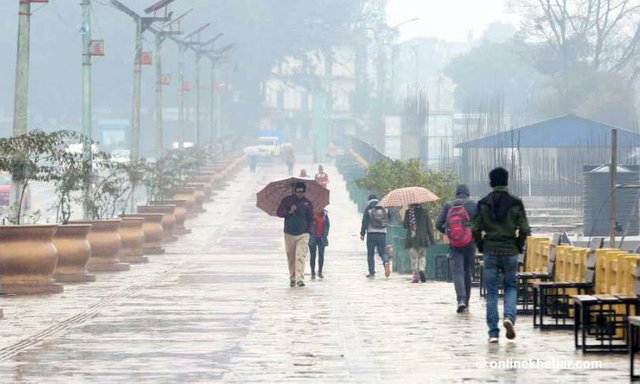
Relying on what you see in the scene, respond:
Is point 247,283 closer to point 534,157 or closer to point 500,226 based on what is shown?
point 500,226

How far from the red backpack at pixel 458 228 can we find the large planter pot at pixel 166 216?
23504 mm

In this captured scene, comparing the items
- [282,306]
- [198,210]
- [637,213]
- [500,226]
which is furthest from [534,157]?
[500,226]

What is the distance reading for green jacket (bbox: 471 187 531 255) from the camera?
1878 cm

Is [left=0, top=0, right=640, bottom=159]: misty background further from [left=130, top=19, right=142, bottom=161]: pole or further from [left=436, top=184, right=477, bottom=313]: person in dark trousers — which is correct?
[left=436, top=184, right=477, bottom=313]: person in dark trousers

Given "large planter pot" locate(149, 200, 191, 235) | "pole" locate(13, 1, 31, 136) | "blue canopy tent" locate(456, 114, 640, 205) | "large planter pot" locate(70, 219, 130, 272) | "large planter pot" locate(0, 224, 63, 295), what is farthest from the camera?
"blue canopy tent" locate(456, 114, 640, 205)

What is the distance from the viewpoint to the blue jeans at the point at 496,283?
18859 millimetres

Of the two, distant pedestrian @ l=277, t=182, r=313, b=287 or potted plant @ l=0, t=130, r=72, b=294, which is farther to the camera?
distant pedestrian @ l=277, t=182, r=313, b=287

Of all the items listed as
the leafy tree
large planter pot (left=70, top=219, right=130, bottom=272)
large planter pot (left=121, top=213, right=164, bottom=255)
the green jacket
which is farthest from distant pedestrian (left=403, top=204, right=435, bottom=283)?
the green jacket

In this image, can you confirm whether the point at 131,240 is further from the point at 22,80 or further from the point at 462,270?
the point at 462,270

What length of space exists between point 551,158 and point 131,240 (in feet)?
118

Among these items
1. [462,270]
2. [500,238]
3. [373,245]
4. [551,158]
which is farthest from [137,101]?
[500,238]

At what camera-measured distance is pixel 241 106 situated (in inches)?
5704

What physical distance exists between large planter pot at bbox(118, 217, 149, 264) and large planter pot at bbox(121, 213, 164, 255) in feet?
8.24

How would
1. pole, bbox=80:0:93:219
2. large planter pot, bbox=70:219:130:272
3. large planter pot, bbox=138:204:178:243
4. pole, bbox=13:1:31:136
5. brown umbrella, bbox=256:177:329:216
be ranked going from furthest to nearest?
large planter pot, bbox=138:204:178:243, pole, bbox=80:0:93:219, large planter pot, bbox=70:219:130:272, brown umbrella, bbox=256:177:329:216, pole, bbox=13:1:31:136
